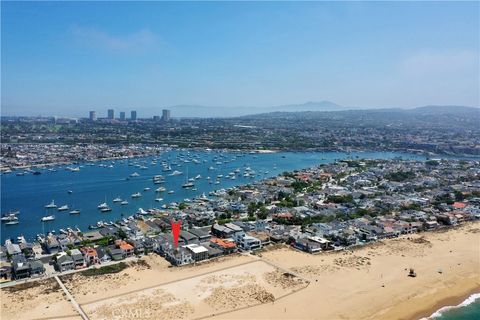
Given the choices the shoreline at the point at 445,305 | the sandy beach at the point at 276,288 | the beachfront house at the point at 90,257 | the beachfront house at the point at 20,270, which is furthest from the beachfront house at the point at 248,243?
the beachfront house at the point at 20,270

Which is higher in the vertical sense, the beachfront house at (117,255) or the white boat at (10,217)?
the beachfront house at (117,255)

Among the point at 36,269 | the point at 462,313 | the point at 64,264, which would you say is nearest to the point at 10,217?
the point at 36,269

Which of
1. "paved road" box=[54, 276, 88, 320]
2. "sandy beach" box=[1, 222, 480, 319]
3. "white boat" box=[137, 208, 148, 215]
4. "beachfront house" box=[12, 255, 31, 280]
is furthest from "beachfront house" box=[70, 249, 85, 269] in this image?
"white boat" box=[137, 208, 148, 215]

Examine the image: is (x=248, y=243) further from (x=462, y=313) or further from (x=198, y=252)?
(x=462, y=313)

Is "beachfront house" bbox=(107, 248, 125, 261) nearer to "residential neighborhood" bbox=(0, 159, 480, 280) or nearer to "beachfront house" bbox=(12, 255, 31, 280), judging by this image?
"residential neighborhood" bbox=(0, 159, 480, 280)

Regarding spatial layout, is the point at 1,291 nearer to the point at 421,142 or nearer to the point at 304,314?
the point at 304,314

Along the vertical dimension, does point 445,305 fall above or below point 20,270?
below

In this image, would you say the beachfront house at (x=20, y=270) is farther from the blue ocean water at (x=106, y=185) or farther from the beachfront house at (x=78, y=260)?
the blue ocean water at (x=106, y=185)
